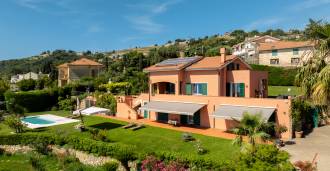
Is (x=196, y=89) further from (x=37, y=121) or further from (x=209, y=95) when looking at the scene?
(x=37, y=121)

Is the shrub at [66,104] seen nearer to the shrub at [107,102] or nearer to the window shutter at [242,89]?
the shrub at [107,102]

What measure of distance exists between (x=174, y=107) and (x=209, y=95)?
5.33 meters

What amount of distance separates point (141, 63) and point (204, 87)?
69.2 metres

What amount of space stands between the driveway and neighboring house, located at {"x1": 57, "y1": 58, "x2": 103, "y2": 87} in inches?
3249

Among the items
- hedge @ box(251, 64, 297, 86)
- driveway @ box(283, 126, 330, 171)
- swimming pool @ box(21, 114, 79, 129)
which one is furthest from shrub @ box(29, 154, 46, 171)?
hedge @ box(251, 64, 297, 86)

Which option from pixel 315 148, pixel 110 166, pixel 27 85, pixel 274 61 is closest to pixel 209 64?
pixel 315 148

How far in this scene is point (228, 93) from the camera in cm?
4403

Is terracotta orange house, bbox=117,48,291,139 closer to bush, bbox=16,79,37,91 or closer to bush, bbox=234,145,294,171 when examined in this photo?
bush, bbox=234,145,294,171

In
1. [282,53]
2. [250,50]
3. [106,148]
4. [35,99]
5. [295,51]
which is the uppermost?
[250,50]

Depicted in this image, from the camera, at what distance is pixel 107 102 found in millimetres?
56469

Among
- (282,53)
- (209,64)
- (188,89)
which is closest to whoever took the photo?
(209,64)

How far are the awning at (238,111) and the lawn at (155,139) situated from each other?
3336 mm

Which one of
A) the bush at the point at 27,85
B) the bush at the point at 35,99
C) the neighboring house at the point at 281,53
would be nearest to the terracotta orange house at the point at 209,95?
the bush at the point at 35,99

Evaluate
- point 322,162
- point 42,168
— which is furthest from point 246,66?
point 42,168
